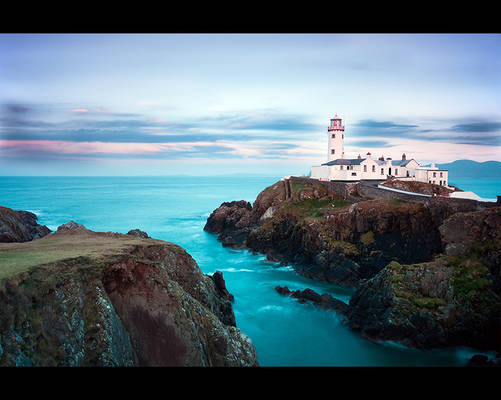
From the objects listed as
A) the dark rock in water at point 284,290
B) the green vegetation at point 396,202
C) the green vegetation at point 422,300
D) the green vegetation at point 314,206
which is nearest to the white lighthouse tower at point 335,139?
the green vegetation at point 314,206

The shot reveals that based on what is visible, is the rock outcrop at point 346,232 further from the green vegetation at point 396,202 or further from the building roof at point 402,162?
the building roof at point 402,162

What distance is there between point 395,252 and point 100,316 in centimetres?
2385

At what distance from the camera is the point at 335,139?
52.6 meters

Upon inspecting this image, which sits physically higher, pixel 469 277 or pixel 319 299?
pixel 469 277

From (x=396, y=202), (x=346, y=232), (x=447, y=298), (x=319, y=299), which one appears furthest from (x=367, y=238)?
(x=447, y=298)

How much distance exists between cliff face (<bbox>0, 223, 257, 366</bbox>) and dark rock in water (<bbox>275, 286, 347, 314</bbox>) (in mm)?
10658

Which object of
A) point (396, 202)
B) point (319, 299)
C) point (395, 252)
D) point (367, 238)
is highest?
point (396, 202)

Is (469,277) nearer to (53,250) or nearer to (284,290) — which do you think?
(284,290)

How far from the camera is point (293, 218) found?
36.8 m
